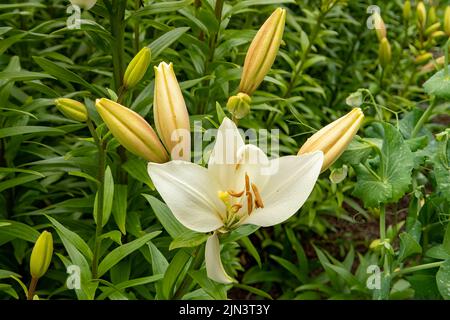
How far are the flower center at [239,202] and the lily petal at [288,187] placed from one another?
0.01m

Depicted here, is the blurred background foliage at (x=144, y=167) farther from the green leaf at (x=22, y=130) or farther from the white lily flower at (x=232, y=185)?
the white lily flower at (x=232, y=185)

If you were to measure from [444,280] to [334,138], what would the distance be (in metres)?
0.35

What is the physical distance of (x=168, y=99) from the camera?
2.11 feet

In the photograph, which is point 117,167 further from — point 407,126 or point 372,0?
point 372,0

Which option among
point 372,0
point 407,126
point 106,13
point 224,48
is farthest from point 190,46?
point 372,0

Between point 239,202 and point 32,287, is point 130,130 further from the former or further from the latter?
point 32,287

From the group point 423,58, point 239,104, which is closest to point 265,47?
point 239,104

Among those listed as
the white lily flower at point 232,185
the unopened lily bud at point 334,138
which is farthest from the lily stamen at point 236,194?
the unopened lily bud at point 334,138

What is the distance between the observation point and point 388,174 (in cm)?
89

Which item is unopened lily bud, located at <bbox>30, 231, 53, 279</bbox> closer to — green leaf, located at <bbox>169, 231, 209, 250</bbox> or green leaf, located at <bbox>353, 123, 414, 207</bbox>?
green leaf, located at <bbox>169, 231, 209, 250</bbox>

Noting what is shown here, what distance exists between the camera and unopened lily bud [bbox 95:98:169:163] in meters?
0.62

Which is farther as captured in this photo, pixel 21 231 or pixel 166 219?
pixel 21 231

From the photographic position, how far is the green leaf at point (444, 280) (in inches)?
33.0

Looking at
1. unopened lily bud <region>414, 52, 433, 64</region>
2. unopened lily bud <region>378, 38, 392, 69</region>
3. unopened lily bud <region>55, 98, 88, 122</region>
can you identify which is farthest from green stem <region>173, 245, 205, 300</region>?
unopened lily bud <region>414, 52, 433, 64</region>
